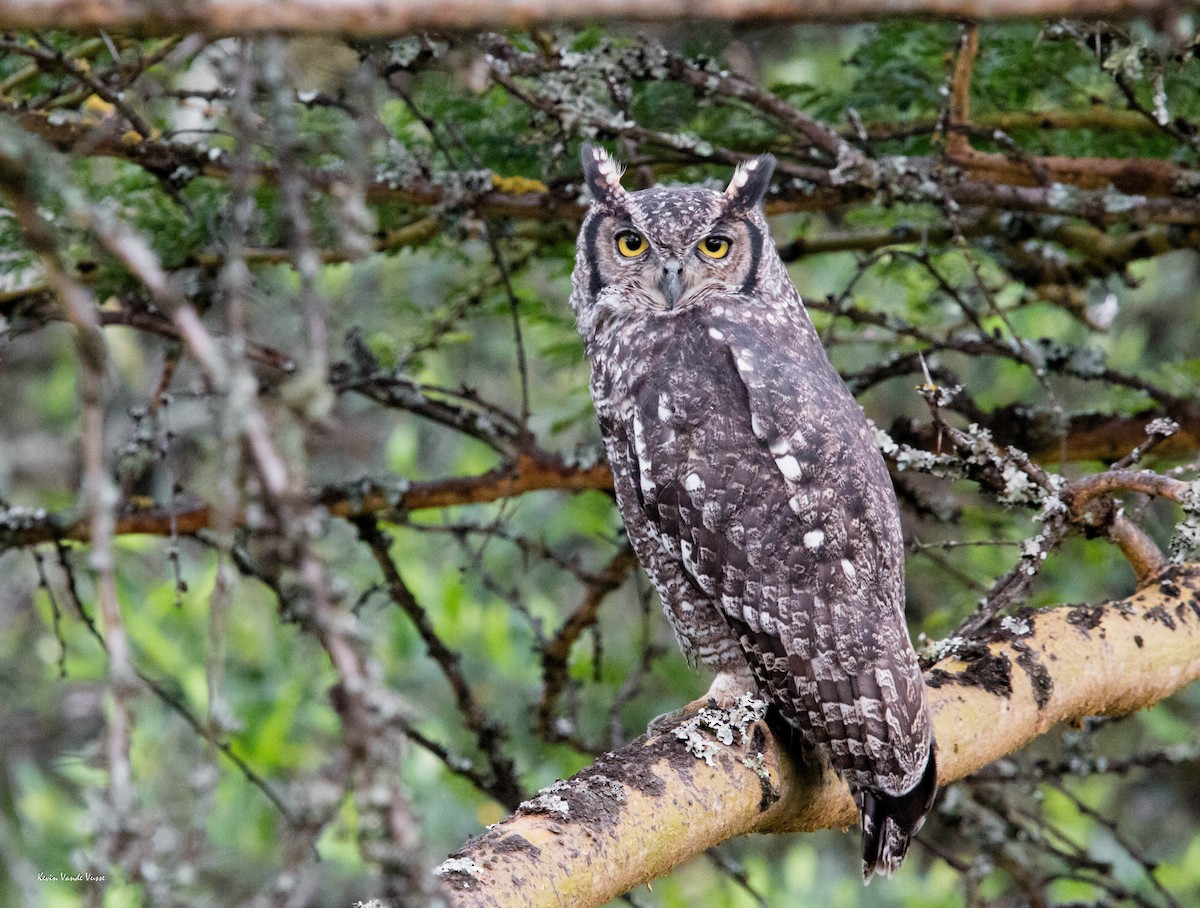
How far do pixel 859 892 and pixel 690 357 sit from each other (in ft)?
11.4

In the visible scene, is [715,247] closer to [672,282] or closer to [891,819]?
[672,282]

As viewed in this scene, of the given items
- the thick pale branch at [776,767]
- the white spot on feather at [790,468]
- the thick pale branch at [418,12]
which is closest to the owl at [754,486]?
the white spot on feather at [790,468]

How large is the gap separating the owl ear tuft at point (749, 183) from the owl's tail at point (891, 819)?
3.99 feet

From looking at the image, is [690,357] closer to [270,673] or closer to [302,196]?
[302,196]

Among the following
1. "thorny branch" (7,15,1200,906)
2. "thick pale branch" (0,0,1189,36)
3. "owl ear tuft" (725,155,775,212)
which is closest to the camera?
"thick pale branch" (0,0,1189,36)

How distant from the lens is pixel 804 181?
299 cm

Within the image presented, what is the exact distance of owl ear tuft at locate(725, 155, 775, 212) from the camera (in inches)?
104

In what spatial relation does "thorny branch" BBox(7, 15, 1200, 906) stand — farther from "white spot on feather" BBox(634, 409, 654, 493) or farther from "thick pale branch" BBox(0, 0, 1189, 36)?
"thick pale branch" BBox(0, 0, 1189, 36)

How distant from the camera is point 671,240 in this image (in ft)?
8.73

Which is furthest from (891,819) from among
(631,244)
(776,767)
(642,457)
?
(631,244)

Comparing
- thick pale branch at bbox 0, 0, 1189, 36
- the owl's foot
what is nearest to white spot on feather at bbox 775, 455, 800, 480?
the owl's foot

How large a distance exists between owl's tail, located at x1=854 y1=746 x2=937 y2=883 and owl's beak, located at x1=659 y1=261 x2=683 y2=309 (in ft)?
3.53

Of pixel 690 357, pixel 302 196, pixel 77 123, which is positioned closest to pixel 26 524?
pixel 77 123

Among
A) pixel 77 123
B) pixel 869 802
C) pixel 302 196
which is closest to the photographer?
pixel 302 196
